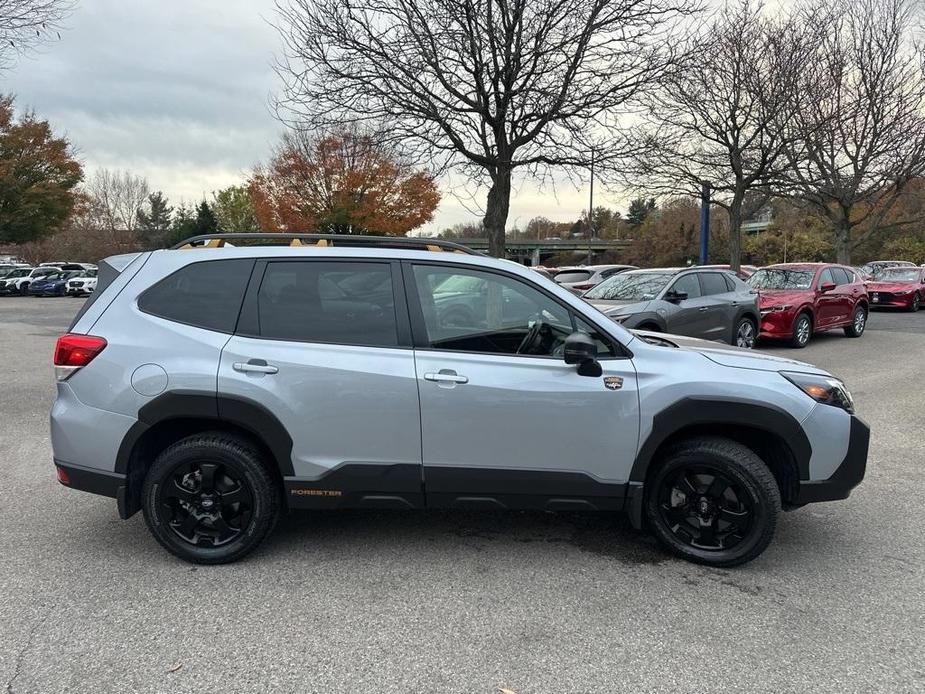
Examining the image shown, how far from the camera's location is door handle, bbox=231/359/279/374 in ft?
11.0

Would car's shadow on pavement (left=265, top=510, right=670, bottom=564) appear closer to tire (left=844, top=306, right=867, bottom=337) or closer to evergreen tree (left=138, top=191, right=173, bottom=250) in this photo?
tire (left=844, top=306, right=867, bottom=337)

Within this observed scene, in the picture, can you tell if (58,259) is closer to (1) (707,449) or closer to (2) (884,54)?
(2) (884,54)

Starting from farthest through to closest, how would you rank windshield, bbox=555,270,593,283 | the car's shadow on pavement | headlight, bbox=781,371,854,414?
windshield, bbox=555,270,593,283 < the car's shadow on pavement < headlight, bbox=781,371,854,414

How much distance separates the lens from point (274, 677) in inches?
99.7

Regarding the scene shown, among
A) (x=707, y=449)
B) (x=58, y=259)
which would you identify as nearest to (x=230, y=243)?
(x=707, y=449)

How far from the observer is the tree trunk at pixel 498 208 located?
1129 cm

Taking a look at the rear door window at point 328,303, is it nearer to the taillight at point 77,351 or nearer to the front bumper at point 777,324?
the taillight at point 77,351

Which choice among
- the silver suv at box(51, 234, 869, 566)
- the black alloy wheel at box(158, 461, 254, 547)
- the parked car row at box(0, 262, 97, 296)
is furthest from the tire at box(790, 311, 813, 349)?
the parked car row at box(0, 262, 97, 296)

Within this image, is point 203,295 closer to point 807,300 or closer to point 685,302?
point 685,302

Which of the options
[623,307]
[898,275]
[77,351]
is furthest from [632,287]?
[898,275]

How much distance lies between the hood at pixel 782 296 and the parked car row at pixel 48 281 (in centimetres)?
3430

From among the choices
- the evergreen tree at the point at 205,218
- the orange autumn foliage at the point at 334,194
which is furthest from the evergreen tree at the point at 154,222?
the orange autumn foliage at the point at 334,194

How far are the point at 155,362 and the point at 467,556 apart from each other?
199 centimetres

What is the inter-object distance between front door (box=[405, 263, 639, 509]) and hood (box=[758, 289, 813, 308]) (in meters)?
10.1
